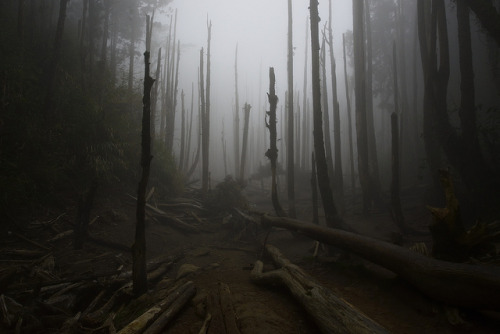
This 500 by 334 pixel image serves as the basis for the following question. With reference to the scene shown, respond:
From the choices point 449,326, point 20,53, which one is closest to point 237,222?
point 449,326

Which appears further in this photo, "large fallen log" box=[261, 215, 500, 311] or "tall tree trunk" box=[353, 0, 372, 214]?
"tall tree trunk" box=[353, 0, 372, 214]

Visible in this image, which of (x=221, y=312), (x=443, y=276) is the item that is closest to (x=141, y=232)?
(x=221, y=312)

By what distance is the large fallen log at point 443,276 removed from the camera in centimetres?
239

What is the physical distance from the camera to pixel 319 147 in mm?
8242

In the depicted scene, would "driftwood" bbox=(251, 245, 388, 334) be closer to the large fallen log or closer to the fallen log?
the large fallen log

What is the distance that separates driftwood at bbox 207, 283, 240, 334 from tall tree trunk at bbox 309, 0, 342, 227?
469 cm

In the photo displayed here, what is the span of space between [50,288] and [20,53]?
9732 millimetres

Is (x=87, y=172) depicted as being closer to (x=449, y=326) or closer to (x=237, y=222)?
(x=237, y=222)

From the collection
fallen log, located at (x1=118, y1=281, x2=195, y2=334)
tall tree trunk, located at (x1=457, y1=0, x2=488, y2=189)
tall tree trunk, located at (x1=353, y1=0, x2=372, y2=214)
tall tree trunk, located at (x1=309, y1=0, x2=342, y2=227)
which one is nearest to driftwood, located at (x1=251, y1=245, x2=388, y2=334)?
fallen log, located at (x1=118, y1=281, x2=195, y2=334)

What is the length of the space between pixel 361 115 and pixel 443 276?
34.7ft

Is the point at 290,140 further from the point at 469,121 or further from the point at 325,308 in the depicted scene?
the point at 325,308

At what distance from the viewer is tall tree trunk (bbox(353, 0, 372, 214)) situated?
1098 centimetres

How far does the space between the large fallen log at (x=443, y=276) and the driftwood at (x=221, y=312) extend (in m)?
2.13

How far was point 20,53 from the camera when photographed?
955 cm
